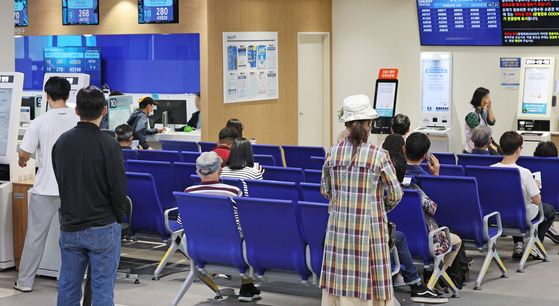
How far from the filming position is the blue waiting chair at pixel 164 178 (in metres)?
6.77

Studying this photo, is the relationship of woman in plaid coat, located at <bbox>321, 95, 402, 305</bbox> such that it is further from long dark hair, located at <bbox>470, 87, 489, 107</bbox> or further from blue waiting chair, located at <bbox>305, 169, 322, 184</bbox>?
long dark hair, located at <bbox>470, 87, 489, 107</bbox>

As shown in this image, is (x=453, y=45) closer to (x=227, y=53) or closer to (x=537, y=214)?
(x=227, y=53)

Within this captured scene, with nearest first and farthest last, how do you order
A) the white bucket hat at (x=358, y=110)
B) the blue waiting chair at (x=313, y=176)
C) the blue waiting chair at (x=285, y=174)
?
the white bucket hat at (x=358, y=110), the blue waiting chair at (x=313, y=176), the blue waiting chair at (x=285, y=174)

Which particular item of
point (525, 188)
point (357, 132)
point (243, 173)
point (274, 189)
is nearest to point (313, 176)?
point (243, 173)

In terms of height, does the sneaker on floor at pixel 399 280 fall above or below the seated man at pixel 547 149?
below

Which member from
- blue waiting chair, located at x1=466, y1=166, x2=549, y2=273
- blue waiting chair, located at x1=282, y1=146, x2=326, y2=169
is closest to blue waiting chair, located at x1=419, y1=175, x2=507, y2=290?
blue waiting chair, located at x1=466, y1=166, x2=549, y2=273

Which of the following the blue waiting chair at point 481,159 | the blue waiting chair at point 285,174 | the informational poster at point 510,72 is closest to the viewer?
the blue waiting chair at point 285,174

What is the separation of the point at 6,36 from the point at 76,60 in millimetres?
6019

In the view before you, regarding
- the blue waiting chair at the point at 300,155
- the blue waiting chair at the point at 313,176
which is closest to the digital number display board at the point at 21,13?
the blue waiting chair at the point at 300,155

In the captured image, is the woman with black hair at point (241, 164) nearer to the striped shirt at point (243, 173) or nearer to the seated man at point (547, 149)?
the striped shirt at point (243, 173)

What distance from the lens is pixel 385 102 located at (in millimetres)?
12656

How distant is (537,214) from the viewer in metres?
6.53

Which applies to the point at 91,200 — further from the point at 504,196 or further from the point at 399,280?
the point at 504,196

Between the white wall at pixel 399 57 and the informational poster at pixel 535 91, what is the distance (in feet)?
1.69
